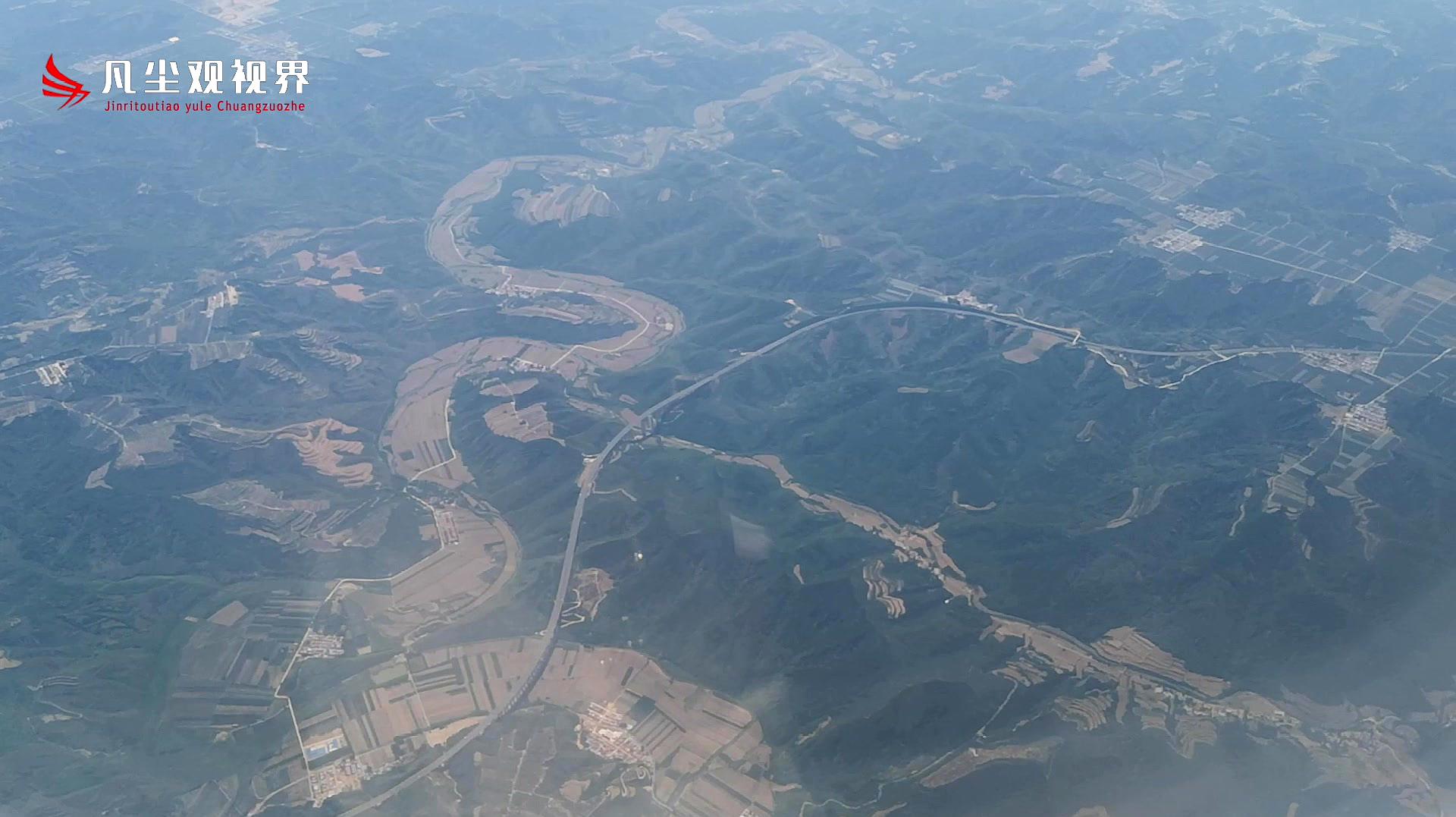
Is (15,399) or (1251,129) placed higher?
(1251,129)

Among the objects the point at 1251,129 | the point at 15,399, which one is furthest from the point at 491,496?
the point at 1251,129

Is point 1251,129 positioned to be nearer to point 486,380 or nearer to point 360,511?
point 486,380

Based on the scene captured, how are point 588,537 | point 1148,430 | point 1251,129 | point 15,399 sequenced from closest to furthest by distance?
point 588,537 → point 1148,430 → point 15,399 → point 1251,129

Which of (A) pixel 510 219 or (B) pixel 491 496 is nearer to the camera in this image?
(B) pixel 491 496

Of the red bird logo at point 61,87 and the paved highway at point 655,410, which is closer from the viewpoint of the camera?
the paved highway at point 655,410

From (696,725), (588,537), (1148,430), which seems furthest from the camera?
(1148,430)

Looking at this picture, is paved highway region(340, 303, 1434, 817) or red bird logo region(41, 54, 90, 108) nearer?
paved highway region(340, 303, 1434, 817)

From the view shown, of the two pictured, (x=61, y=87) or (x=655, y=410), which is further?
(x=61, y=87)

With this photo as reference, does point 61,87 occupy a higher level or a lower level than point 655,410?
lower
